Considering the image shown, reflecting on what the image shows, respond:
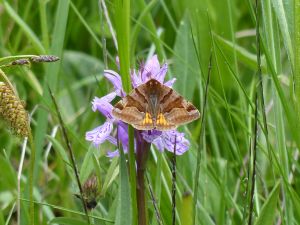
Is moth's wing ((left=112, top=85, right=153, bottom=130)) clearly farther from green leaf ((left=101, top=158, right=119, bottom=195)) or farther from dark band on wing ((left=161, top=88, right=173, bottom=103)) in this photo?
green leaf ((left=101, top=158, right=119, bottom=195))

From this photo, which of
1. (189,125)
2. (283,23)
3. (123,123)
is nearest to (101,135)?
(123,123)

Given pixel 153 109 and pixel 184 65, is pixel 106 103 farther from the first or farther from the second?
pixel 184 65

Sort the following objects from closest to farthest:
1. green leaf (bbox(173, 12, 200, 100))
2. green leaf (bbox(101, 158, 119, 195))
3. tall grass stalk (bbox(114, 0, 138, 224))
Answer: tall grass stalk (bbox(114, 0, 138, 224)) → green leaf (bbox(101, 158, 119, 195)) → green leaf (bbox(173, 12, 200, 100))

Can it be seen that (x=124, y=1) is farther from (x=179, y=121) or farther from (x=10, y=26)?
(x=10, y=26)

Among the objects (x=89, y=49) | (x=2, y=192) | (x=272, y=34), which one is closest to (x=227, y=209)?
(x=272, y=34)

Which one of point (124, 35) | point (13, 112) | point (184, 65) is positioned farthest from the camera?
point (184, 65)

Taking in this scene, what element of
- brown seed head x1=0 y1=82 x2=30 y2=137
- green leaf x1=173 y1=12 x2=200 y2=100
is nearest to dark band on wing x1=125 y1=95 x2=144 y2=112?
brown seed head x1=0 y1=82 x2=30 y2=137

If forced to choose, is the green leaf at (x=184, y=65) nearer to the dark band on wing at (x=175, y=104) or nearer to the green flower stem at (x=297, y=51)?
the green flower stem at (x=297, y=51)
